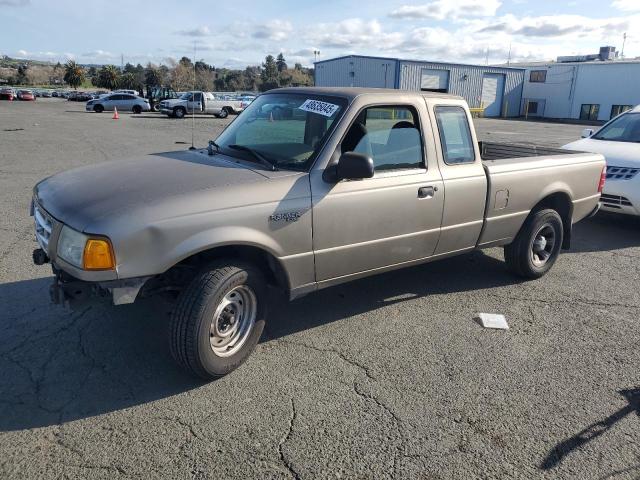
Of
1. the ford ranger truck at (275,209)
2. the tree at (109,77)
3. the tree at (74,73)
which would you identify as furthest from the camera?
the tree at (74,73)

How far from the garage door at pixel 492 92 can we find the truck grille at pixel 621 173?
157 ft

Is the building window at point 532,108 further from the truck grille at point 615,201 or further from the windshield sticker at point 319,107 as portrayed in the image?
the windshield sticker at point 319,107

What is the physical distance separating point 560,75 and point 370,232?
56986 millimetres

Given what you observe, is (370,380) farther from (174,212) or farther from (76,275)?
(76,275)

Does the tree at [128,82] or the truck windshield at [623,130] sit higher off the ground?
the tree at [128,82]

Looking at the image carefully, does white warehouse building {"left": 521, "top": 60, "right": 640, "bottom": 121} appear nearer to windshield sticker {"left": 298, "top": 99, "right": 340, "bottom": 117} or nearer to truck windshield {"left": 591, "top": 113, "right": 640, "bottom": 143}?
truck windshield {"left": 591, "top": 113, "right": 640, "bottom": 143}

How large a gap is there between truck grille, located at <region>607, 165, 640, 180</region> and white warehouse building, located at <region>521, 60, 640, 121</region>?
1794 inches

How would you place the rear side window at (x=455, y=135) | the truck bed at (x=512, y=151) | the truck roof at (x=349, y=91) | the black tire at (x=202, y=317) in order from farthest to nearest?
the truck bed at (x=512, y=151), the rear side window at (x=455, y=135), the truck roof at (x=349, y=91), the black tire at (x=202, y=317)

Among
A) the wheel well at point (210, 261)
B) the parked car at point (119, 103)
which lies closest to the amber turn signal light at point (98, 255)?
the wheel well at point (210, 261)

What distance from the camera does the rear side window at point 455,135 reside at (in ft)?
14.8

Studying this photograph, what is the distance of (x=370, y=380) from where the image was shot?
355cm

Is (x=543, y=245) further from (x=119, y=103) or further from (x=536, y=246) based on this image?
(x=119, y=103)

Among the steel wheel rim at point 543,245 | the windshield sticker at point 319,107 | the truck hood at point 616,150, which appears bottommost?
the steel wheel rim at point 543,245

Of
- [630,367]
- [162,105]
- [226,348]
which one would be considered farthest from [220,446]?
[162,105]
